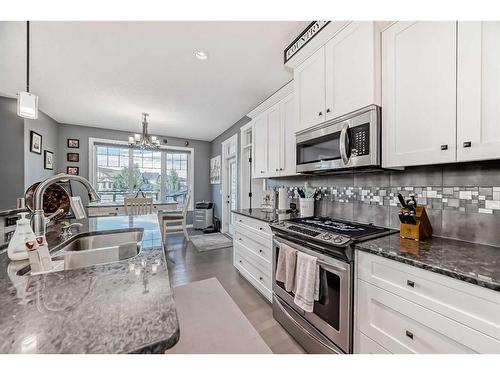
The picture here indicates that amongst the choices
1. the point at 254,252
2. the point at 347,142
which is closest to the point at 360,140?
the point at 347,142

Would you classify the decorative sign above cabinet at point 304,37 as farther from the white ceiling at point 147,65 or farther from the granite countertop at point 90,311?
the granite countertop at point 90,311

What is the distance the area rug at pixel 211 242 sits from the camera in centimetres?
393

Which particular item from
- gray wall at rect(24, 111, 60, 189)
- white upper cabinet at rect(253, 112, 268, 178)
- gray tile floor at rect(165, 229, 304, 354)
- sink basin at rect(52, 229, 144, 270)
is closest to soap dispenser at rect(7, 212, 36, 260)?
sink basin at rect(52, 229, 144, 270)

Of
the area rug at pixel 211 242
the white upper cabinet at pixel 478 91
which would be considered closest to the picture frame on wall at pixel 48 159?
the area rug at pixel 211 242

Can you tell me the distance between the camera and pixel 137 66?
2.34 meters

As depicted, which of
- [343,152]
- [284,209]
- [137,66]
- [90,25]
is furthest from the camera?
[284,209]

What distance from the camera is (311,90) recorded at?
1816mm

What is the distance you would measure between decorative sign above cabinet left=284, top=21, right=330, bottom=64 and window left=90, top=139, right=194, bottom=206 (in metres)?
4.50

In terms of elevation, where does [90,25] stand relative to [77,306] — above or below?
above

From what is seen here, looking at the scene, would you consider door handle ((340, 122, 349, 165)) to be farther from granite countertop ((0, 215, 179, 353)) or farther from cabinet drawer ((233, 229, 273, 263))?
granite countertop ((0, 215, 179, 353))
